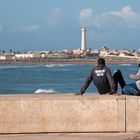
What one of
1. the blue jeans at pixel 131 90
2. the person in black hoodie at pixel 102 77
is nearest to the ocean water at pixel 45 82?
the person in black hoodie at pixel 102 77

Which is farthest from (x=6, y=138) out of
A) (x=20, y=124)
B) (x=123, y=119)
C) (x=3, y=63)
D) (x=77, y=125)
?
(x=3, y=63)

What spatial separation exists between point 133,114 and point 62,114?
116cm

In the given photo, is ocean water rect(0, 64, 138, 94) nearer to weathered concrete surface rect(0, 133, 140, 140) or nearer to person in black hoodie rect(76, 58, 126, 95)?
person in black hoodie rect(76, 58, 126, 95)

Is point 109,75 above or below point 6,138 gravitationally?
above

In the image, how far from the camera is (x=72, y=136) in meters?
10.6

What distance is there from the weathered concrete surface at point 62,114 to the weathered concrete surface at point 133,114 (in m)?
0.08

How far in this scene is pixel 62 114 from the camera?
10.9 metres

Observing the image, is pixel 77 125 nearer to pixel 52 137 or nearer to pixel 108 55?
pixel 52 137

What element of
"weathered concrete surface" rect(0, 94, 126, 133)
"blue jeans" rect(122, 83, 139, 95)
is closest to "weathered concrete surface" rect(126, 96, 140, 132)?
"weathered concrete surface" rect(0, 94, 126, 133)

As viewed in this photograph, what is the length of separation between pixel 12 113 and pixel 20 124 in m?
0.22

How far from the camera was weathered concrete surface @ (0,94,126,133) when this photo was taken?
10836 millimetres

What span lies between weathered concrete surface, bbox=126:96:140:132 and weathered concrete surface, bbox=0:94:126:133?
8 centimetres

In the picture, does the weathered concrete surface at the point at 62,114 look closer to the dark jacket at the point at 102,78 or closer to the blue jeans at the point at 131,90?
the blue jeans at the point at 131,90

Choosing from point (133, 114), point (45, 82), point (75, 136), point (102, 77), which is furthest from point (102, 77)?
point (45, 82)
